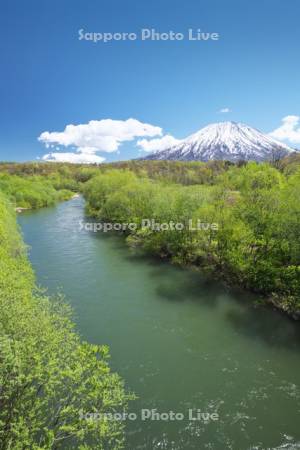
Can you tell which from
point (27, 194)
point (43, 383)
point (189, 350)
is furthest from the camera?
point (27, 194)

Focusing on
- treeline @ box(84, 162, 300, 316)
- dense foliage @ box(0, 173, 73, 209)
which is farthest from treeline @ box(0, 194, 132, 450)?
dense foliage @ box(0, 173, 73, 209)

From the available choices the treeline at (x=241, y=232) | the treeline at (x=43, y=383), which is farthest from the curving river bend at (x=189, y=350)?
the treeline at (x=43, y=383)

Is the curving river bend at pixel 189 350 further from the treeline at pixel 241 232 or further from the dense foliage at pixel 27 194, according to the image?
the dense foliage at pixel 27 194

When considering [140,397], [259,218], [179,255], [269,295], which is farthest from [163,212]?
[140,397]

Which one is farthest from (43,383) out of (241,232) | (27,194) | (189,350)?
(27,194)

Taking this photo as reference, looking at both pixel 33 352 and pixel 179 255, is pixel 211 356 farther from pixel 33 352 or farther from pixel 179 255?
pixel 179 255

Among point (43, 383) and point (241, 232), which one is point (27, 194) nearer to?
point (241, 232)

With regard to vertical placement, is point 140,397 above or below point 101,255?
below
